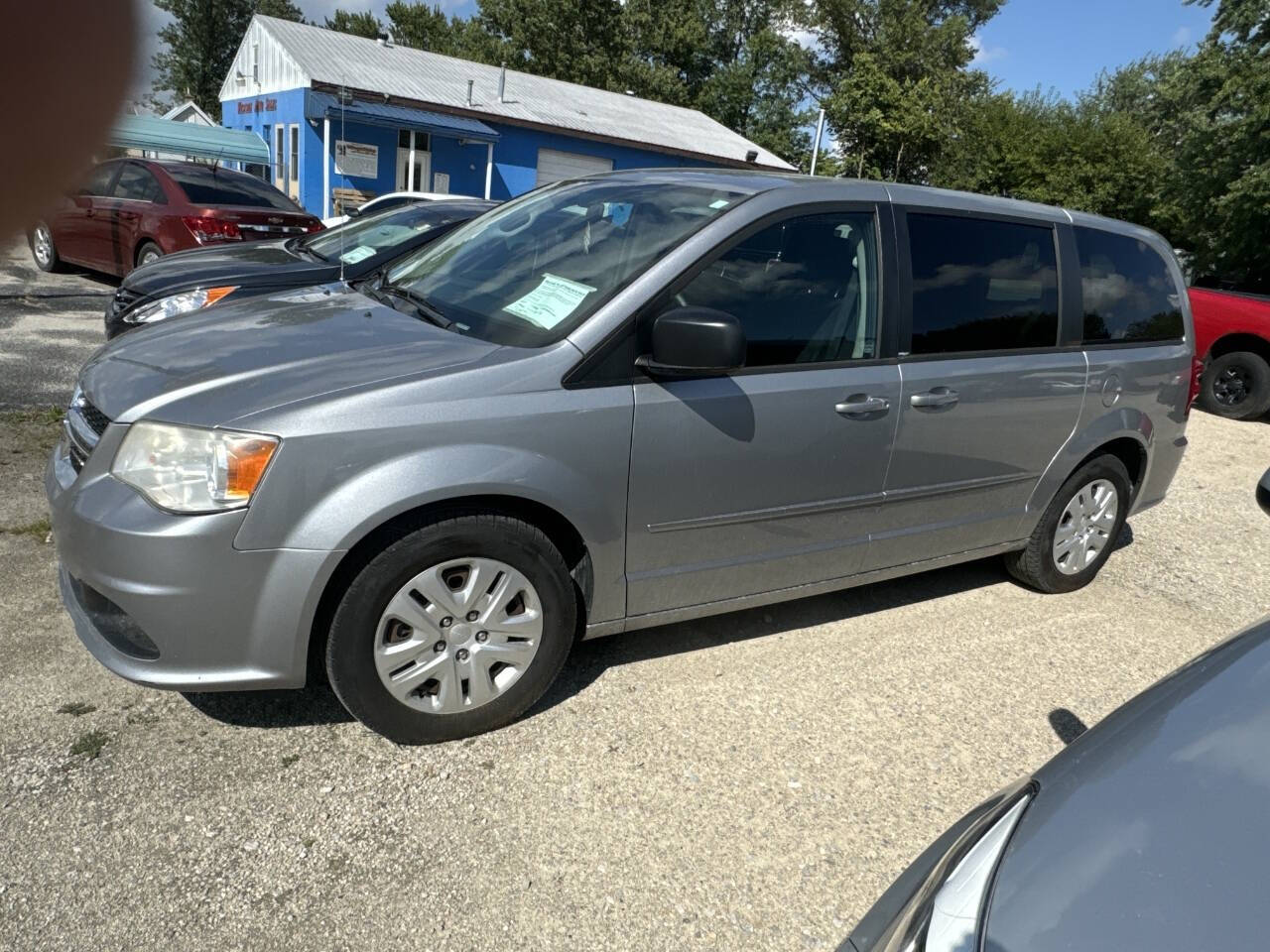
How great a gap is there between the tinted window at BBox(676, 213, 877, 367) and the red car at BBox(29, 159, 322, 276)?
761 cm

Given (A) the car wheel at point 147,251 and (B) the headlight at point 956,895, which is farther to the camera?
(A) the car wheel at point 147,251

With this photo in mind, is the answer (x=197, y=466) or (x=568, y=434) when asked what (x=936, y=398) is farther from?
(x=197, y=466)

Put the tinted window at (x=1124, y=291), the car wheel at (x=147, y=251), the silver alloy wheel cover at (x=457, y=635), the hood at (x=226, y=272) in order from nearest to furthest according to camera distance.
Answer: the silver alloy wheel cover at (x=457, y=635)
the tinted window at (x=1124, y=291)
the hood at (x=226, y=272)
the car wheel at (x=147, y=251)

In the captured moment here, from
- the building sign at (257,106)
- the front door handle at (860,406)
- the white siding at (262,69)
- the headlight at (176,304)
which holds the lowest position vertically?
the front door handle at (860,406)

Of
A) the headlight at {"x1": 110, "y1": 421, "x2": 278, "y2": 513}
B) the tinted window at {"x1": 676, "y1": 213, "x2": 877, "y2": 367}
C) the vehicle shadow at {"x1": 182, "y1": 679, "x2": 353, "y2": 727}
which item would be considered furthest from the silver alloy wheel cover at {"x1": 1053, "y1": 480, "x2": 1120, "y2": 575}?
the headlight at {"x1": 110, "y1": 421, "x2": 278, "y2": 513}

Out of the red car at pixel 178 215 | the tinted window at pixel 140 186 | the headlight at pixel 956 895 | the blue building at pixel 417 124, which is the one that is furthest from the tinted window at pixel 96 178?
the blue building at pixel 417 124

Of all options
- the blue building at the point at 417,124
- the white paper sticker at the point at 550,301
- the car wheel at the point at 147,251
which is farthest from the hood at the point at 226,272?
the blue building at the point at 417,124

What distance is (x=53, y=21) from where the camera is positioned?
1.70 feet

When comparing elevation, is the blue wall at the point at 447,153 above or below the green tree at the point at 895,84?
below

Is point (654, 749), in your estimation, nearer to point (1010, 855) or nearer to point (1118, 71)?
point (1010, 855)

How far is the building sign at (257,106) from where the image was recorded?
2644 cm

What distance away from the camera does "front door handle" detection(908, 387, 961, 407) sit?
3580 millimetres

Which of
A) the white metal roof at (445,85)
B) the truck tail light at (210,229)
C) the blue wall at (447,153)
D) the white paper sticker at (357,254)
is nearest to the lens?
the white paper sticker at (357,254)

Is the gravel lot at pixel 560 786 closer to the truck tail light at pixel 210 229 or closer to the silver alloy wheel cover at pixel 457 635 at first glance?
the silver alloy wheel cover at pixel 457 635
